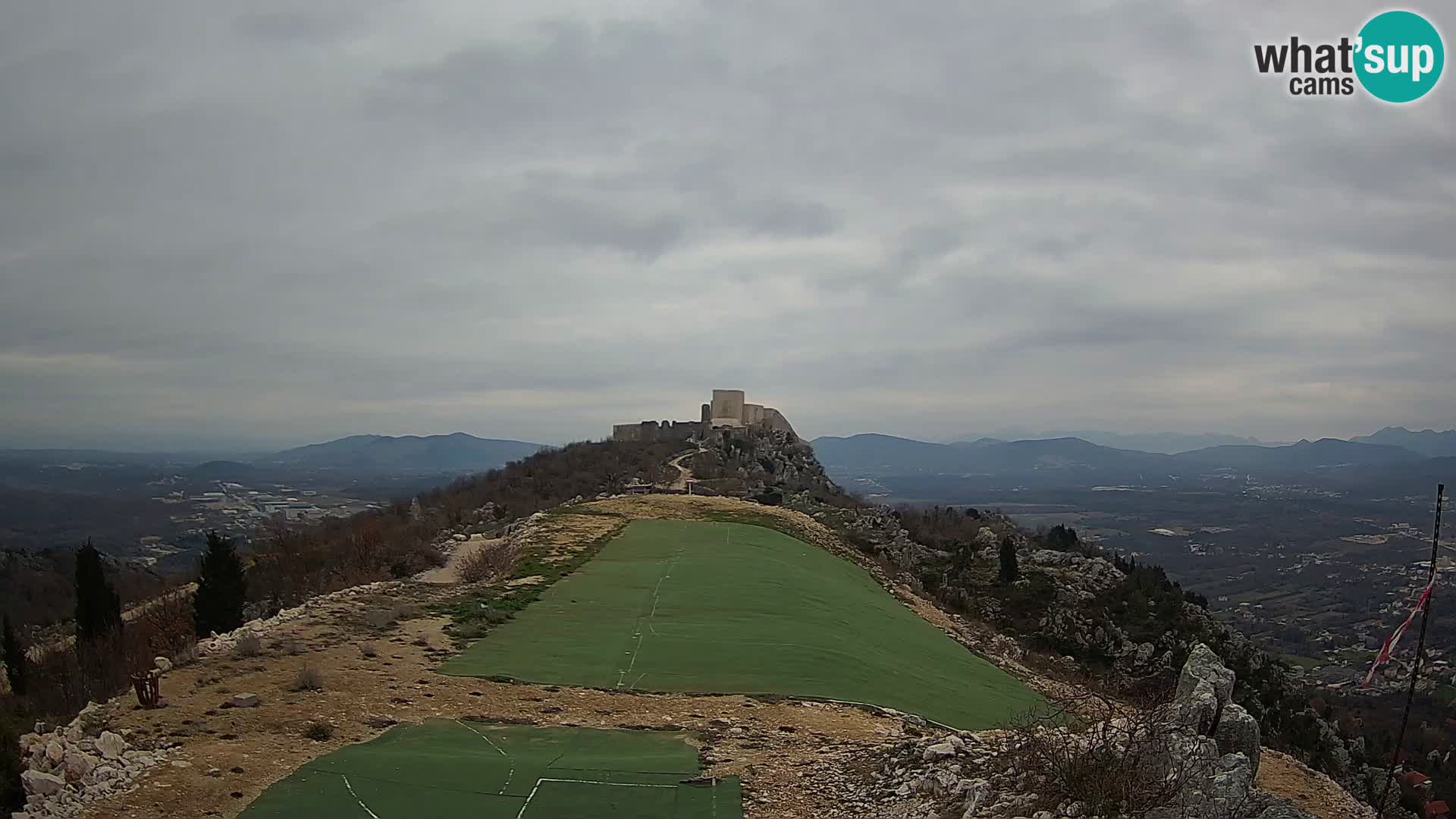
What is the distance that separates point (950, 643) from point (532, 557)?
1153 centimetres

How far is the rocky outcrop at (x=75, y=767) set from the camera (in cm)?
794

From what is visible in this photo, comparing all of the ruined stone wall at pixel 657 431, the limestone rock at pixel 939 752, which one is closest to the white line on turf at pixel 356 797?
the limestone rock at pixel 939 752

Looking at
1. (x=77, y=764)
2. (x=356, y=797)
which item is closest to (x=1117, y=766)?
(x=356, y=797)

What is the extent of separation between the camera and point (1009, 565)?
148 ft

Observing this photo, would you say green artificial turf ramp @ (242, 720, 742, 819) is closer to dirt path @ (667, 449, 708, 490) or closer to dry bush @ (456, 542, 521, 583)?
dry bush @ (456, 542, 521, 583)

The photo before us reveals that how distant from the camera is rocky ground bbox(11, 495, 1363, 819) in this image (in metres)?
8.20

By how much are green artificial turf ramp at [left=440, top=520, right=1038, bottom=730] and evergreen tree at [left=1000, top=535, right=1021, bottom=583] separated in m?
19.9

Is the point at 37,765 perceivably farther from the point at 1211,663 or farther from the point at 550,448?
the point at 550,448

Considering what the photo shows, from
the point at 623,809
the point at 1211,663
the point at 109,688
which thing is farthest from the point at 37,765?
the point at 1211,663

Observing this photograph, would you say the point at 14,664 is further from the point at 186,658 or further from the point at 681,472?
the point at 681,472

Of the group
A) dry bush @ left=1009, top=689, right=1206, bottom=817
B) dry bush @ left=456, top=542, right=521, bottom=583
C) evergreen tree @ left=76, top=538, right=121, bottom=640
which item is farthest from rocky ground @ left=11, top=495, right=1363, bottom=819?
evergreen tree @ left=76, top=538, right=121, bottom=640

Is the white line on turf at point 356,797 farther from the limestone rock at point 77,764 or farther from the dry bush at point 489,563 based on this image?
the dry bush at point 489,563

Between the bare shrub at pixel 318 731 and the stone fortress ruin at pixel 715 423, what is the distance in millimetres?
66686

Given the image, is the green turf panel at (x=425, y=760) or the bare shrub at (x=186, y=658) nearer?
the green turf panel at (x=425, y=760)
